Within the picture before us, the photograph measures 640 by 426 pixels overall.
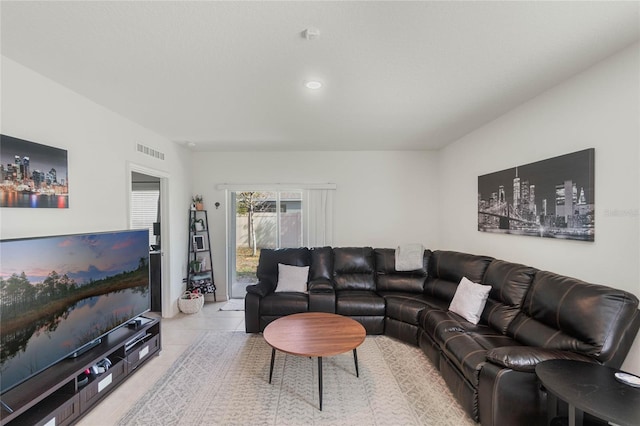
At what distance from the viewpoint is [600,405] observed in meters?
1.27

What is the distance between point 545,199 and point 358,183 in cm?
270

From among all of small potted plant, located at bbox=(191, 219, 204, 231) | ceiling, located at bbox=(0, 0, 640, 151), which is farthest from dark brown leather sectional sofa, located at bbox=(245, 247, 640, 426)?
ceiling, located at bbox=(0, 0, 640, 151)

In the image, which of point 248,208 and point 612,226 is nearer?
point 612,226

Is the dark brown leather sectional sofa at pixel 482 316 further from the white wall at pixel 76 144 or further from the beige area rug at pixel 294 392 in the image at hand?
the white wall at pixel 76 144

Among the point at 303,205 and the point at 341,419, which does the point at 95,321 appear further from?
the point at 303,205

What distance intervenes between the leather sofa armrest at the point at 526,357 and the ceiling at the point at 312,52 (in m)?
2.04

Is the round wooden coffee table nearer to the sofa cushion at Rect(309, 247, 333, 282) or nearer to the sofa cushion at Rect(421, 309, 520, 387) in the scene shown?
the sofa cushion at Rect(421, 309, 520, 387)

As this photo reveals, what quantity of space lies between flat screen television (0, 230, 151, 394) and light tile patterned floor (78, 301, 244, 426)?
1.66 feet

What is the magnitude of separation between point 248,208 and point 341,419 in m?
3.70

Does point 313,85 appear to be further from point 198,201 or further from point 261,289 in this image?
point 198,201

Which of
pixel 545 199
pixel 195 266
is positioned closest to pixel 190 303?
pixel 195 266

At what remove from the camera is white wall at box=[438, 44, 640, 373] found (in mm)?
1763

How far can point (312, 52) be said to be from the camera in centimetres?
180

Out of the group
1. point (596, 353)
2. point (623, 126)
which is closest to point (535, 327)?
point (596, 353)
